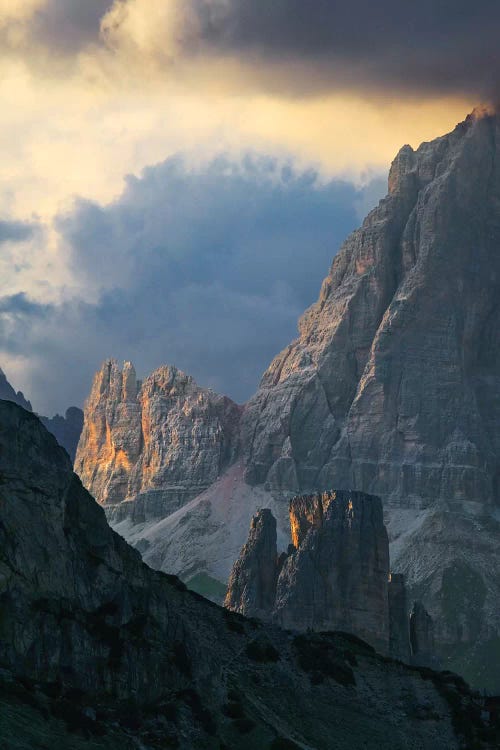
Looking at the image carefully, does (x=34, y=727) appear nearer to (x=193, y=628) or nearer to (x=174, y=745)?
(x=174, y=745)

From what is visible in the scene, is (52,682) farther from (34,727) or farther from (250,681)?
(250,681)

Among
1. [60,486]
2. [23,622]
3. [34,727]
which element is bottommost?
[34,727]

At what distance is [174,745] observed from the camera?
445 ft

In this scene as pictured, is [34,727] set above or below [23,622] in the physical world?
below

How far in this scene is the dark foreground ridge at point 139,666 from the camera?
133 m

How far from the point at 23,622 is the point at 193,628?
3071cm

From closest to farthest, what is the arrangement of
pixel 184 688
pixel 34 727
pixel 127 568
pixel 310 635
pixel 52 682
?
pixel 34 727 < pixel 52 682 < pixel 184 688 < pixel 127 568 < pixel 310 635

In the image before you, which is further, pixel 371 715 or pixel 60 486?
pixel 371 715


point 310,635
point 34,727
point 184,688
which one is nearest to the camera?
point 34,727

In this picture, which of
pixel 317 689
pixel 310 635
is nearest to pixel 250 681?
pixel 317 689

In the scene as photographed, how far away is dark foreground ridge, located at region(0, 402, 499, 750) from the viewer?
437ft

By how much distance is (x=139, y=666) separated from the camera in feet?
468

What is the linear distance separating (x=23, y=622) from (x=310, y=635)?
1808 inches

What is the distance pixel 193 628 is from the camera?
535ft
